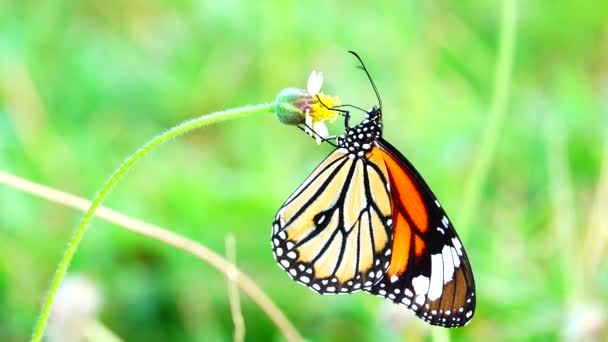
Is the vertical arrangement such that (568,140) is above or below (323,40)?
below

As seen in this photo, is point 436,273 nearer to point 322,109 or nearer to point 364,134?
Answer: point 364,134

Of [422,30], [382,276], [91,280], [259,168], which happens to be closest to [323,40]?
[422,30]

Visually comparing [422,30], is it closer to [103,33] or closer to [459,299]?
[103,33]

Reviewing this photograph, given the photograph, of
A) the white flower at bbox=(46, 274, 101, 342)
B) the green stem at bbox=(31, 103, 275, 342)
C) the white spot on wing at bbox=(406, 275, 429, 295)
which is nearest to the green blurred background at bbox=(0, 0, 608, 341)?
the white spot on wing at bbox=(406, 275, 429, 295)

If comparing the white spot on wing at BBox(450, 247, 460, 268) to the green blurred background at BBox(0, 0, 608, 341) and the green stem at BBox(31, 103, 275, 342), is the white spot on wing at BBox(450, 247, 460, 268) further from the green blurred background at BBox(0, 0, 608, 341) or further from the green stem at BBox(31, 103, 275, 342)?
the green stem at BBox(31, 103, 275, 342)

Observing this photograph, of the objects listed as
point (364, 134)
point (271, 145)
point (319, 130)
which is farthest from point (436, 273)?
point (271, 145)

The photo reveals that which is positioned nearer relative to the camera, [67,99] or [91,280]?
[91,280]

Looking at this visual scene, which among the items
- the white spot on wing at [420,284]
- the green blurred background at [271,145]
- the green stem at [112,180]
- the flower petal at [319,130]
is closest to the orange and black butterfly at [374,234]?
the white spot on wing at [420,284]
